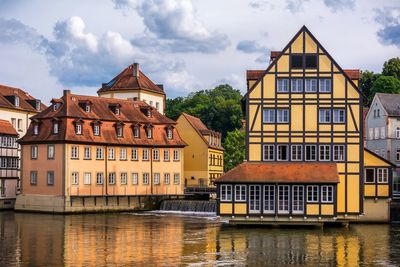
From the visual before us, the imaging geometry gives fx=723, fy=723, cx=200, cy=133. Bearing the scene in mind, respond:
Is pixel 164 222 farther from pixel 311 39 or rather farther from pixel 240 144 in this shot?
pixel 240 144

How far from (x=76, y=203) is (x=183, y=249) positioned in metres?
30.4

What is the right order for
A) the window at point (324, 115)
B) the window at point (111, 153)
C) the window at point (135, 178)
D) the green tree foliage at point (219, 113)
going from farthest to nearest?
the green tree foliage at point (219, 113) < the window at point (135, 178) < the window at point (111, 153) < the window at point (324, 115)

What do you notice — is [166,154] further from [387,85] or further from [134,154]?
[387,85]

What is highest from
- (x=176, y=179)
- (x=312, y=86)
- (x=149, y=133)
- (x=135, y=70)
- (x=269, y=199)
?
(x=135, y=70)

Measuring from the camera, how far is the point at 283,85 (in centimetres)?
5691

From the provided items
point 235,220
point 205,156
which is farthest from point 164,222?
point 205,156

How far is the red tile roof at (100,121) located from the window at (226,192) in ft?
70.9

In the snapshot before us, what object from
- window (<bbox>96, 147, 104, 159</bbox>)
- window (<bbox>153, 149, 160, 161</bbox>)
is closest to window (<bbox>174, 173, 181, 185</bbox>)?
window (<bbox>153, 149, 160, 161</bbox>)

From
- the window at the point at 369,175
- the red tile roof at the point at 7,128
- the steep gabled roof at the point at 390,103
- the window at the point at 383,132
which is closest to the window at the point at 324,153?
the window at the point at 369,175

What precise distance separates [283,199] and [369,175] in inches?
367

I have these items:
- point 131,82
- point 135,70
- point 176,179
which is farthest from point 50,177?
point 135,70

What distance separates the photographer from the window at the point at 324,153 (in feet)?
186

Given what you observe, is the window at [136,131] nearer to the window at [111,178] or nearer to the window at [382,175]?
the window at [111,178]

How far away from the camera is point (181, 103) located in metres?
132
